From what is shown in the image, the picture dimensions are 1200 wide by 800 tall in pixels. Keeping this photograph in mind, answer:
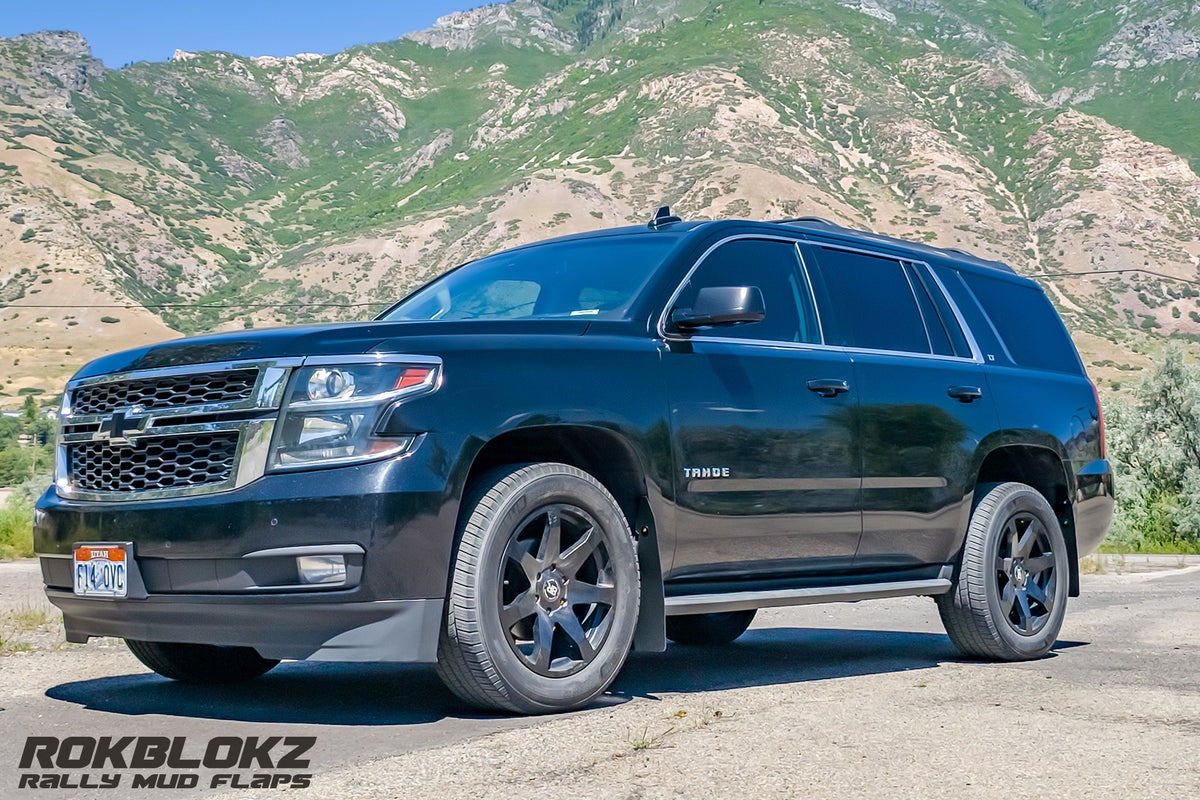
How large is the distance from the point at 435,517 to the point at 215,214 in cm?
16357

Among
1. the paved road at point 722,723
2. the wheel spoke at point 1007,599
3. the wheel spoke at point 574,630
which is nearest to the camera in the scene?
the paved road at point 722,723

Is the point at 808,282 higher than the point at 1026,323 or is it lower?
higher

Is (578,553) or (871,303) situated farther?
(871,303)

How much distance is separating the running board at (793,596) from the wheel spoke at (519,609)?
70 centimetres

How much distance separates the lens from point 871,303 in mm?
7426

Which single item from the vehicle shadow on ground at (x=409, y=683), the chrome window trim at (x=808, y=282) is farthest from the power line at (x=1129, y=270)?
the chrome window trim at (x=808, y=282)

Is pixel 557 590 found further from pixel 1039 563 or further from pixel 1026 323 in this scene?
pixel 1026 323

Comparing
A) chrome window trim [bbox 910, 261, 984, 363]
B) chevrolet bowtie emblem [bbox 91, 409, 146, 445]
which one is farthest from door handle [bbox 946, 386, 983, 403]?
chevrolet bowtie emblem [bbox 91, 409, 146, 445]

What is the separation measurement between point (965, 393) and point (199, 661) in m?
4.03

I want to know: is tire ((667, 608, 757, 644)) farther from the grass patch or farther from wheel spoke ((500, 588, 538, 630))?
the grass patch

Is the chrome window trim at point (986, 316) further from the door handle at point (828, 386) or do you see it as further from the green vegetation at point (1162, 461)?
the green vegetation at point (1162, 461)

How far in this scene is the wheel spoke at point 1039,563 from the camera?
7.91m

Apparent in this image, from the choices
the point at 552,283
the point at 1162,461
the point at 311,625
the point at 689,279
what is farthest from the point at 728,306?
the point at 1162,461

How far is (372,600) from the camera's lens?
16.3 ft
